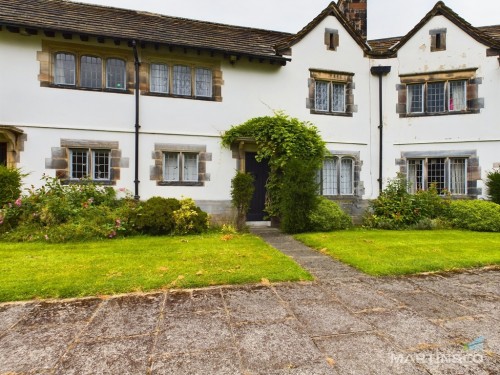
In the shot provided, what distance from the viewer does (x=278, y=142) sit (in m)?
11.2

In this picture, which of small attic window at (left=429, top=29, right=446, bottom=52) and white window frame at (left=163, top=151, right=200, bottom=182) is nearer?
white window frame at (left=163, top=151, right=200, bottom=182)

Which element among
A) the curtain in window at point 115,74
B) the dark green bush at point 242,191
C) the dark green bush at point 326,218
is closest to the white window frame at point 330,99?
the dark green bush at point 326,218

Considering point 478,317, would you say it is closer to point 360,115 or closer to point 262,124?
point 262,124

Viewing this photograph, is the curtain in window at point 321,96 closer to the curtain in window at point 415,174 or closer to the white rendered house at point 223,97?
the white rendered house at point 223,97

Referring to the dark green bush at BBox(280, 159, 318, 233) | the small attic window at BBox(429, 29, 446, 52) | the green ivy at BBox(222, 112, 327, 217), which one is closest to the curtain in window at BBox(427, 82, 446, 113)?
the small attic window at BBox(429, 29, 446, 52)

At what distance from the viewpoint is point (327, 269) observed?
5.94 metres

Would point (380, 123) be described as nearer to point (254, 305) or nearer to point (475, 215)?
point (475, 215)

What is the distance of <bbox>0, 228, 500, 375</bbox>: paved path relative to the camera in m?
2.77

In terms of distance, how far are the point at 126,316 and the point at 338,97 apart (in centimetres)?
1229

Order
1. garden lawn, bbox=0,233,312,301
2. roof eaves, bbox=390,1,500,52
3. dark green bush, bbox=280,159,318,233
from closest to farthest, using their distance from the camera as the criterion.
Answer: garden lawn, bbox=0,233,312,301, dark green bush, bbox=280,159,318,233, roof eaves, bbox=390,1,500,52

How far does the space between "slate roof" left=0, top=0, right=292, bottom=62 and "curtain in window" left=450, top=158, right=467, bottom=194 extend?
28.0 ft

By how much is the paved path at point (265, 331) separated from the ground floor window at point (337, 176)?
8230 mm

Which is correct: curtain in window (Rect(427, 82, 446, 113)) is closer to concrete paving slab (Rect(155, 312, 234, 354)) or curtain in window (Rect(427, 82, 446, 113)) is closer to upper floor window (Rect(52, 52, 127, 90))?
upper floor window (Rect(52, 52, 127, 90))

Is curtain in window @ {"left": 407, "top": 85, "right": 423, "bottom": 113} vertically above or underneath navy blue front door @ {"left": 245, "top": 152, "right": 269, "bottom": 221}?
above
